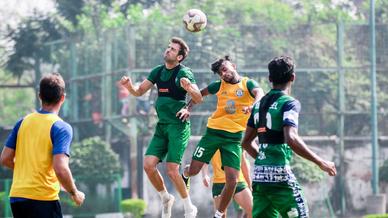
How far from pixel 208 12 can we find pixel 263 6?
173 inches

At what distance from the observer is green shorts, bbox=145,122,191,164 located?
1655 cm

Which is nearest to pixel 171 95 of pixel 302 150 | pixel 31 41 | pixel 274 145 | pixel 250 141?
pixel 250 141

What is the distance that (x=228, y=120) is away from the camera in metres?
16.6

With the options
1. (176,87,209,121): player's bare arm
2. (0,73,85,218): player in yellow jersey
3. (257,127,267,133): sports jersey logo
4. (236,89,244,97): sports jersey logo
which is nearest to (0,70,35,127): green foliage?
(176,87,209,121): player's bare arm

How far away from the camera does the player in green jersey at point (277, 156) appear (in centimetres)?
1188

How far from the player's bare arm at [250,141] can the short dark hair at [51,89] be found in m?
2.34

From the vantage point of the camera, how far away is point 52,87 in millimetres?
11359

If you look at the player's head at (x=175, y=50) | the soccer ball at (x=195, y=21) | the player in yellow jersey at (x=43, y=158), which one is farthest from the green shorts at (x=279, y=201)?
the soccer ball at (x=195, y=21)

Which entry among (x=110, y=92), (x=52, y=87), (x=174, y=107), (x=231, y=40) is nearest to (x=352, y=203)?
(x=231, y=40)

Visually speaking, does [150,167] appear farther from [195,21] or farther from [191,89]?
[195,21]

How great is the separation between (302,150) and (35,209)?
2.91 m

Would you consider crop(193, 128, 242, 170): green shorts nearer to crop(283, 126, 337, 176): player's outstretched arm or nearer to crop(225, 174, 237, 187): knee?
crop(225, 174, 237, 187): knee

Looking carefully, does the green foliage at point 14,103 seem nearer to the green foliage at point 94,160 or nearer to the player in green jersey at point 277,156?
the green foliage at point 94,160

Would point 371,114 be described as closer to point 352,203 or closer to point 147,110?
point 352,203
